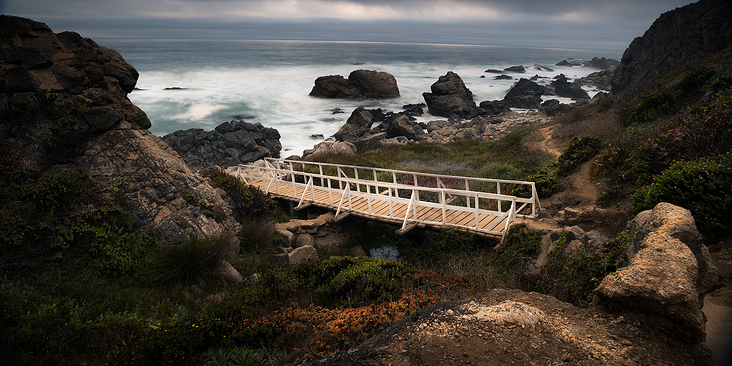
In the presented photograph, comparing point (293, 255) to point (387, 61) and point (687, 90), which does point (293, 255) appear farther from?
point (387, 61)

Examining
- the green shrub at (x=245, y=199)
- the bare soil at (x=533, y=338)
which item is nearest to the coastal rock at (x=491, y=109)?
the green shrub at (x=245, y=199)

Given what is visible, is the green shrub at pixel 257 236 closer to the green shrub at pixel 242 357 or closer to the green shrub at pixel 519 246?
the green shrub at pixel 242 357

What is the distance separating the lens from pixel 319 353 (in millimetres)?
4078

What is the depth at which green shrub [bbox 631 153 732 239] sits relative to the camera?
18.2ft

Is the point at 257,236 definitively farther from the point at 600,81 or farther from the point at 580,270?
the point at 600,81

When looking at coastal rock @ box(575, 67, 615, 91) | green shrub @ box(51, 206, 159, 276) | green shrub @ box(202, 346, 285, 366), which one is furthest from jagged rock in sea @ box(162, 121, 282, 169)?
coastal rock @ box(575, 67, 615, 91)

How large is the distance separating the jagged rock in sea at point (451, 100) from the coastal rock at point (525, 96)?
7.69 metres

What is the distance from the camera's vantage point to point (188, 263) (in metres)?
7.13

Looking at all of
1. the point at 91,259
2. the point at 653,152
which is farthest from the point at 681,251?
the point at 91,259

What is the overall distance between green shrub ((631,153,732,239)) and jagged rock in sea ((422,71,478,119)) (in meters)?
38.8

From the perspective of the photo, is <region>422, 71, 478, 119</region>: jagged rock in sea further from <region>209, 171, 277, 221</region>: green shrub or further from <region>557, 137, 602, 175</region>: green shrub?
<region>209, 171, 277, 221</region>: green shrub

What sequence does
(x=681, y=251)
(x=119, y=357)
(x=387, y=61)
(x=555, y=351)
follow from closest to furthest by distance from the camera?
1. (x=555, y=351)
2. (x=681, y=251)
3. (x=119, y=357)
4. (x=387, y=61)

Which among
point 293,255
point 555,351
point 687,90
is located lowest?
point 293,255

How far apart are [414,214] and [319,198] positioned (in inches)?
166
